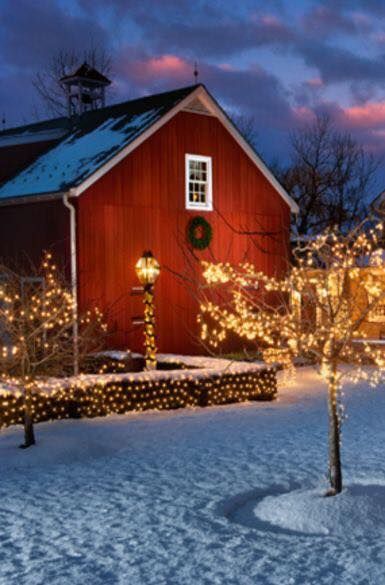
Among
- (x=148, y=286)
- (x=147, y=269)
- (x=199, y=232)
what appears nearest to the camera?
(x=147, y=269)

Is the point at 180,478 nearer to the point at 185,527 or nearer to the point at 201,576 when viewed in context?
the point at 185,527

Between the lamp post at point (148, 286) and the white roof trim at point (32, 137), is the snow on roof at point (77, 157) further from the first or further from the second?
the lamp post at point (148, 286)

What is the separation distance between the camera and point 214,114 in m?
24.7

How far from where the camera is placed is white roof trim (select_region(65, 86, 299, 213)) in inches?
848

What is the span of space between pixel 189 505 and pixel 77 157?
48.5 ft

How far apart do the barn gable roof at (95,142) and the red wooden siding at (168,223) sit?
383 mm

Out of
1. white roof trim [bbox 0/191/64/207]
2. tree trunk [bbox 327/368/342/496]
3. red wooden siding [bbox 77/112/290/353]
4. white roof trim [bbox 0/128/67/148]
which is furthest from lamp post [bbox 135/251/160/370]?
tree trunk [bbox 327/368/342/496]

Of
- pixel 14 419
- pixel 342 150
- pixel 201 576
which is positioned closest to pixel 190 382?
pixel 14 419

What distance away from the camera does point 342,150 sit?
139 ft

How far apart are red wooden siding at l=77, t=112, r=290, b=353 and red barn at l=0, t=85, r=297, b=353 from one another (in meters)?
0.03

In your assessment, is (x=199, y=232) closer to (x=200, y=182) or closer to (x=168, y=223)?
(x=168, y=223)

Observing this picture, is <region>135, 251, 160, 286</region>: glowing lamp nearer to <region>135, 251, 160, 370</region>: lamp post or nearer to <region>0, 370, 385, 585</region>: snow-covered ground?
<region>135, 251, 160, 370</region>: lamp post

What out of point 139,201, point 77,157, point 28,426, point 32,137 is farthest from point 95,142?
point 28,426

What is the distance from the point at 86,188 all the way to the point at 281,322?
12397mm
